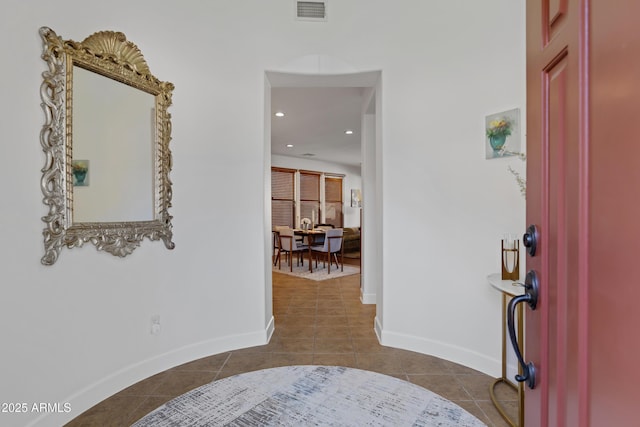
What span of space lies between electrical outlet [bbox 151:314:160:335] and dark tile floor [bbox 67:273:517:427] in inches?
12.3

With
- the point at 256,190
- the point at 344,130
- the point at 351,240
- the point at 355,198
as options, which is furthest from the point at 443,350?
the point at 355,198

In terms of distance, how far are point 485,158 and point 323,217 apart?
7.30m

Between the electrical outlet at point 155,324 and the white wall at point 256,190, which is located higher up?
the white wall at point 256,190

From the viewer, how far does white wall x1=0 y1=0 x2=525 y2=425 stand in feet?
6.03

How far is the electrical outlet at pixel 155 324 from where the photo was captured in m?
2.21

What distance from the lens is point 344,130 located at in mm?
5664

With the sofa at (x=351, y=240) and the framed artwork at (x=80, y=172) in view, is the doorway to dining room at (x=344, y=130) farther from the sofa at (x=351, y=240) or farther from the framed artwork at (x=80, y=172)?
the sofa at (x=351, y=240)

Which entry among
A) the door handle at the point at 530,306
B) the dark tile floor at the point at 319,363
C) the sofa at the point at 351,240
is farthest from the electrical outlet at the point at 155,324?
the sofa at the point at 351,240

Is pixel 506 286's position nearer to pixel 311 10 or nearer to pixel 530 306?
pixel 530 306

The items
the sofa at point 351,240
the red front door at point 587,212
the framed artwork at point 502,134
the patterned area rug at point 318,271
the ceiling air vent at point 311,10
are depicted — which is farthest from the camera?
the sofa at point 351,240

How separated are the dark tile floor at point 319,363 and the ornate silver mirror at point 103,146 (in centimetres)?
94

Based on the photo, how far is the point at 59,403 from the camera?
1.68 metres

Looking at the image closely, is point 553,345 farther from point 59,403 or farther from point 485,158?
point 59,403

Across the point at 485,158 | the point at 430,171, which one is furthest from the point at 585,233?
the point at 430,171
